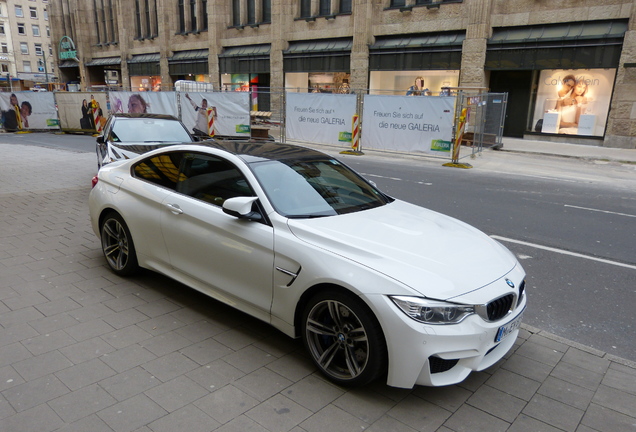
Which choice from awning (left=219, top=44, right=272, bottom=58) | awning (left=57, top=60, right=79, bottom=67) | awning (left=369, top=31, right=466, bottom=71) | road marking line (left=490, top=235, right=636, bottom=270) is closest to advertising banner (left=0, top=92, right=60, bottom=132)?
awning (left=219, top=44, right=272, bottom=58)

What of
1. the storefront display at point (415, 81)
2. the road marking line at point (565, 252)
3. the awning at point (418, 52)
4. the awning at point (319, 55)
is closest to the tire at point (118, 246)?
the road marking line at point (565, 252)

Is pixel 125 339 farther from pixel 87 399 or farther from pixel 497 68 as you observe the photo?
pixel 497 68

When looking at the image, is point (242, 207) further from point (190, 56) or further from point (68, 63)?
point (68, 63)

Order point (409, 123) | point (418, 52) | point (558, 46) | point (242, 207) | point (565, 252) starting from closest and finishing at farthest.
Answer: point (242, 207) → point (565, 252) → point (409, 123) → point (558, 46) → point (418, 52)

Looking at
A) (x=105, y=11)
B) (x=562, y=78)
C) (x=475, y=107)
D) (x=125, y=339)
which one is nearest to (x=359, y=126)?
(x=475, y=107)

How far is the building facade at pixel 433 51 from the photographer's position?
19547 mm

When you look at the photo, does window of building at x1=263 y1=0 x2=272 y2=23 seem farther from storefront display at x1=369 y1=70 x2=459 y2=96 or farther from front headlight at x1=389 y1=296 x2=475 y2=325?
front headlight at x1=389 y1=296 x2=475 y2=325

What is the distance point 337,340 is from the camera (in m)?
3.33

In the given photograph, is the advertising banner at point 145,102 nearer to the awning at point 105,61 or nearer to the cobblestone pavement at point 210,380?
the cobblestone pavement at point 210,380

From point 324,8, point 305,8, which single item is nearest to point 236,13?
point 305,8

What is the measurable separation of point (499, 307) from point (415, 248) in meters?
0.68

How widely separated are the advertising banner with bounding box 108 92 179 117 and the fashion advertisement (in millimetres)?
16651

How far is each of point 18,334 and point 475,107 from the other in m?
15.2

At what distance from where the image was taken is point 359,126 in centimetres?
1756
